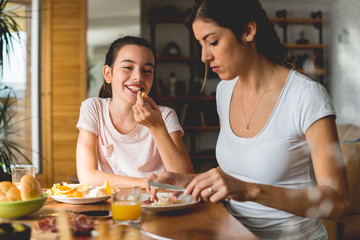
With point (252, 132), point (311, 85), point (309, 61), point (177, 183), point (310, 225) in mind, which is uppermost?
point (309, 61)

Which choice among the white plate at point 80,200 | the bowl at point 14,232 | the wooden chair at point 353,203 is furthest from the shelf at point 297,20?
the bowl at point 14,232

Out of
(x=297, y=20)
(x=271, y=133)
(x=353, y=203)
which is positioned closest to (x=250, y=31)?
(x=271, y=133)

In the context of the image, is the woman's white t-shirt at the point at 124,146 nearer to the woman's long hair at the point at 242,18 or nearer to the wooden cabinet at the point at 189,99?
the woman's long hair at the point at 242,18

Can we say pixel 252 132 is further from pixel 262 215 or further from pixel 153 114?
pixel 153 114

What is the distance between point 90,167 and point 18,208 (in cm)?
61

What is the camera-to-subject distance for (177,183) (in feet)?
3.84

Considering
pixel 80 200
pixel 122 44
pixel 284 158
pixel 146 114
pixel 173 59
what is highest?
pixel 173 59

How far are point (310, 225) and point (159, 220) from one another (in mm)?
470

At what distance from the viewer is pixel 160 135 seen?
→ 1434 millimetres

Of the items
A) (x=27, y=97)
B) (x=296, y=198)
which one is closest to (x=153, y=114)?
(x=296, y=198)

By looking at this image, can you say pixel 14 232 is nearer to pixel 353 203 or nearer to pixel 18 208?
pixel 18 208

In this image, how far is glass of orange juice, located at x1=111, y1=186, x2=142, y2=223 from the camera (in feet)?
2.94

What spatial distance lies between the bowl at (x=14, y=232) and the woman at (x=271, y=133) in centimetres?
49

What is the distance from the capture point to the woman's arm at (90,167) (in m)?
1.41
